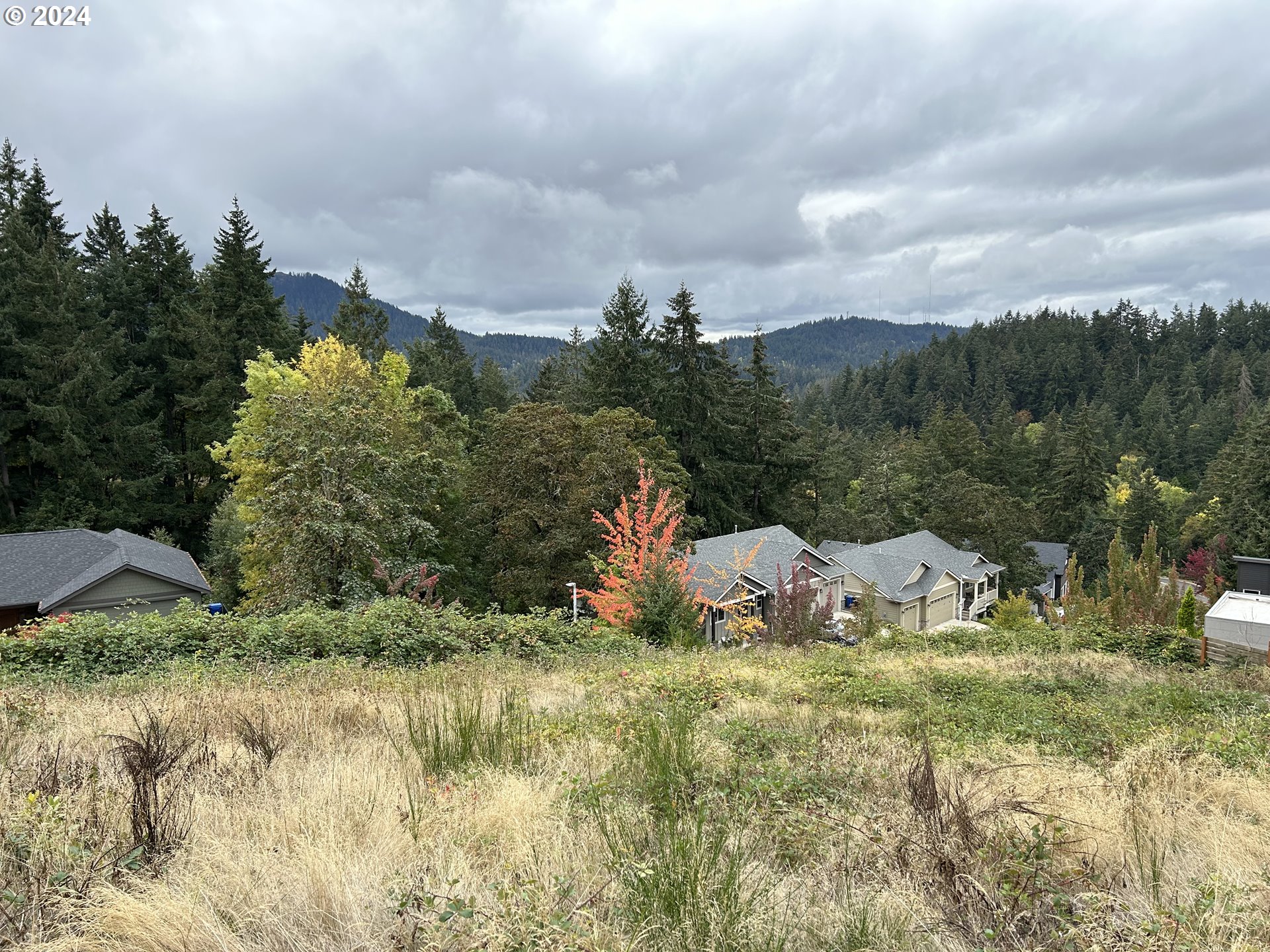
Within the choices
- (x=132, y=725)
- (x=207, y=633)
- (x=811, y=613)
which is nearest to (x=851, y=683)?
(x=132, y=725)

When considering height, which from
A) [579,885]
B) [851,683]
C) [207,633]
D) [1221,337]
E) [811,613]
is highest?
[1221,337]

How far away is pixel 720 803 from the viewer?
3.88m

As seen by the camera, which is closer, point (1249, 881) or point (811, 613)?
point (1249, 881)

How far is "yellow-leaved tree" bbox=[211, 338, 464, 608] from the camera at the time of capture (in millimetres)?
17641

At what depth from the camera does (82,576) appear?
69.8 ft

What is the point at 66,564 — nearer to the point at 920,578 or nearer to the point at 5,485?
the point at 5,485

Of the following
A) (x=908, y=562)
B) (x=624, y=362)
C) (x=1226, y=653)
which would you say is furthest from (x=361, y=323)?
(x=1226, y=653)

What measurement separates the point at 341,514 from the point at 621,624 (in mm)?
8269

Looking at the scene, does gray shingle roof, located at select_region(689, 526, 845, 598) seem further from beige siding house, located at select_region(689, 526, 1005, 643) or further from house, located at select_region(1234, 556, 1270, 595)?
house, located at select_region(1234, 556, 1270, 595)

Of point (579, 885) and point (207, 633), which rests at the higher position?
point (579, 885)

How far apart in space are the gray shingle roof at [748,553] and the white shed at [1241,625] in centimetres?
1378

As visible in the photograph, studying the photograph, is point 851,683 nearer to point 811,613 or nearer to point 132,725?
point 132,725

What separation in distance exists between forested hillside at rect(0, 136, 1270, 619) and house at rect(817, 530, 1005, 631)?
355cm

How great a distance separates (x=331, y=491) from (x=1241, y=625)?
21.0 metres
